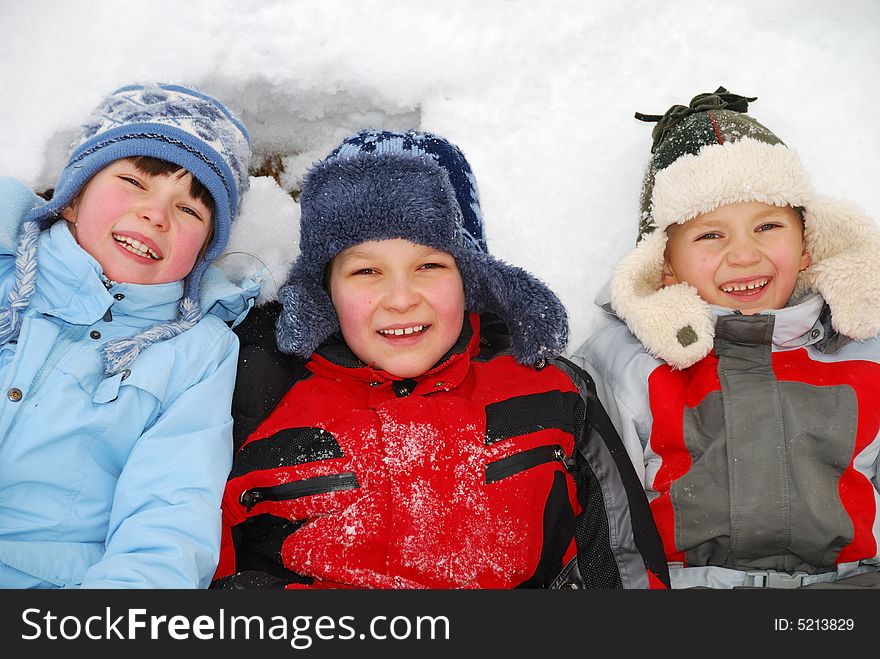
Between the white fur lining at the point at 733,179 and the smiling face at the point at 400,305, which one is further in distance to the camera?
the white fur lining at the point at 733,179

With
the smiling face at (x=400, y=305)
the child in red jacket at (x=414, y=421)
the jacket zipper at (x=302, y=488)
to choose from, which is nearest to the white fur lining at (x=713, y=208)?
the child in red jacket at (x=414, y=421)

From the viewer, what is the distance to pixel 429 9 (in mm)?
2619

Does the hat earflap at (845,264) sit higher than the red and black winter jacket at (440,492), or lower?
higher

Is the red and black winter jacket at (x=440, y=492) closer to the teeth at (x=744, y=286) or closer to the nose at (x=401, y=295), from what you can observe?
the nose at (x=401, y=295)

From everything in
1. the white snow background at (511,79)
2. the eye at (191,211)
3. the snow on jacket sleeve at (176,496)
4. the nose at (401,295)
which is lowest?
the snow on jacket sleeve at (176,496)

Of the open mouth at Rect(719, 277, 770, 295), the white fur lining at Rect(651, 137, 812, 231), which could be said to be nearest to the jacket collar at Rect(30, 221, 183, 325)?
the white fur lining at Rect(651, 137, 812, 231)

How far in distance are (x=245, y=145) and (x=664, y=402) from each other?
1.42 metres

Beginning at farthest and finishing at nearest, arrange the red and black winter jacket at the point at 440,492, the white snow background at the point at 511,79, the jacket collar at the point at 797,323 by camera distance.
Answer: the white snow background at the point at 511,79, the jacket collar at the point at 797,323, the red and black winter jacket at the point at 440,492

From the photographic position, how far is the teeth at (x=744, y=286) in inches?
83.7

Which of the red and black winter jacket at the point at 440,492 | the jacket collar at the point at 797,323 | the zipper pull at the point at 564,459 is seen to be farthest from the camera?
the jacket collar at the point at 797,323

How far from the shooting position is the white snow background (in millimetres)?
2465

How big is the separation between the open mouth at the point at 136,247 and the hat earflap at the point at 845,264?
1828 millimetres

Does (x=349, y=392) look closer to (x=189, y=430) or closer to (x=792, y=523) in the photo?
(x=189, y=430)

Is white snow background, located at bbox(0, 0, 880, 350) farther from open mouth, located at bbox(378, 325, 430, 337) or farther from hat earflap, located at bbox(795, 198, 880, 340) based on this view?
open mouth, located at bbox(378, 325, 430, 337)
